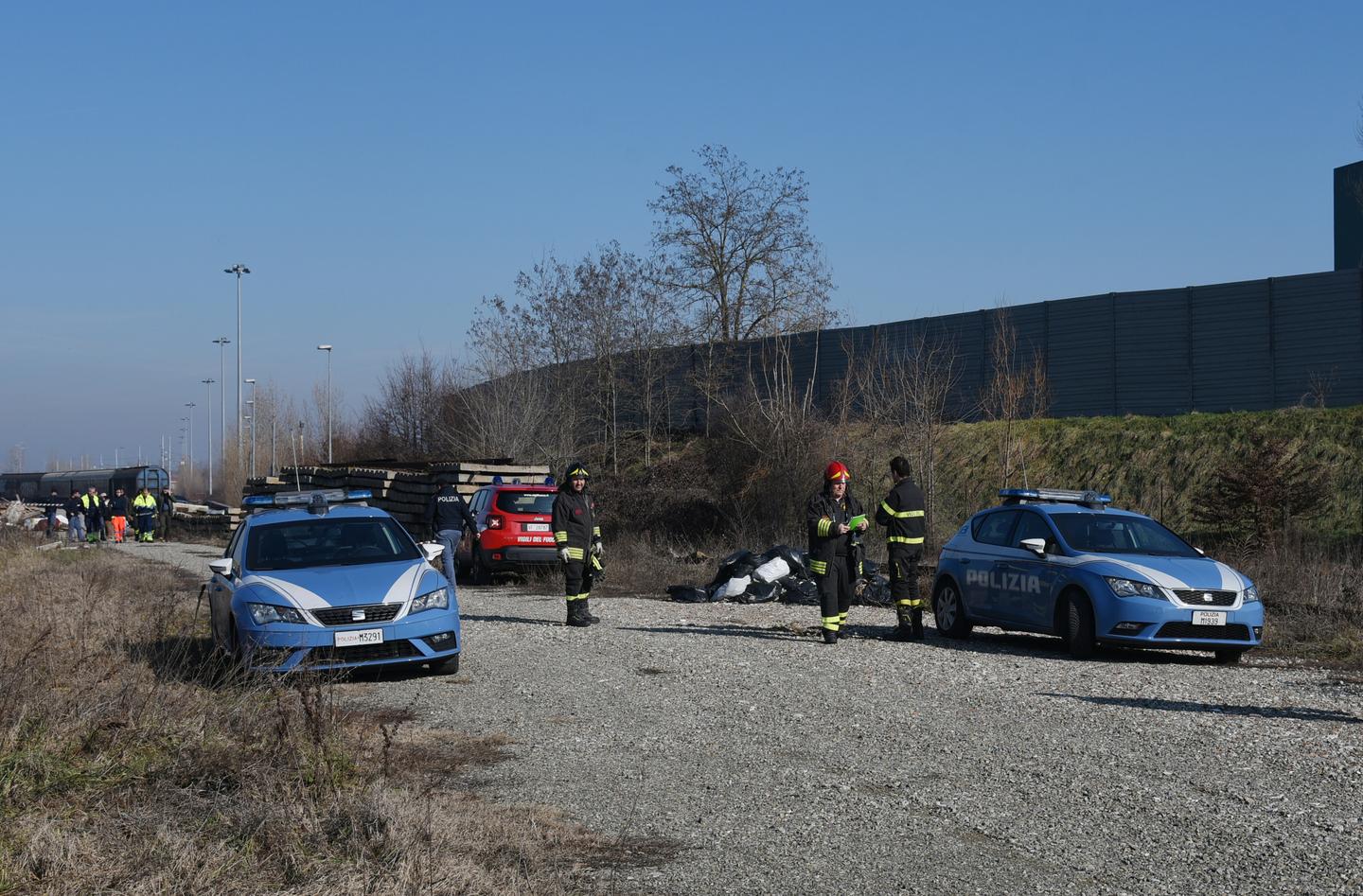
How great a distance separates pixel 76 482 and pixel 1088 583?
239 feet

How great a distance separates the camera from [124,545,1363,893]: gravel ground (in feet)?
19.1

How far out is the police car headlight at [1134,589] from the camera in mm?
12734

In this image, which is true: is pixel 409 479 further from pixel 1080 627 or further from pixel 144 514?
pixel 1080 627

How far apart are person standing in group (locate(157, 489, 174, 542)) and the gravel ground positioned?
4343 centimetres

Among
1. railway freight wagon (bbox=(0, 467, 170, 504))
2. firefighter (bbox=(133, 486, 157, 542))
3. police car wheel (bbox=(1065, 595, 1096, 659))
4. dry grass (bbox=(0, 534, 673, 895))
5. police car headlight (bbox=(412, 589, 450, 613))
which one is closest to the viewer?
dry grass (bbox=(0, 534, 673, 895))

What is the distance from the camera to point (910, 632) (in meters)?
15.0

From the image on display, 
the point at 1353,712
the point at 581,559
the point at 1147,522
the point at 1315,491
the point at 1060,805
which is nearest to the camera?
the point at 1060,805

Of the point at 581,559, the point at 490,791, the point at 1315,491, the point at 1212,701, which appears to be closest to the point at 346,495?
the point at 581,559

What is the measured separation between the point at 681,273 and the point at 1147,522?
3671 cm

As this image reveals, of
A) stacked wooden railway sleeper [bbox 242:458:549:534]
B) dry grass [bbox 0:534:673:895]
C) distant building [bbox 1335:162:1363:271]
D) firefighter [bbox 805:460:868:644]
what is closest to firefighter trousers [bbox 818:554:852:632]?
firefighter [bbox 805:460:868:644]

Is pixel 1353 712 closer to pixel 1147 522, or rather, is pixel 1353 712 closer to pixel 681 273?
pixel 1147 522

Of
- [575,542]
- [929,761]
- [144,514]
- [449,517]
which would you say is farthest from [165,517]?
[929,761]

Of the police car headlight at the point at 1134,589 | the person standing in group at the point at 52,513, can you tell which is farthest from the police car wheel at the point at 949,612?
the person standing in group at the point at 52,513

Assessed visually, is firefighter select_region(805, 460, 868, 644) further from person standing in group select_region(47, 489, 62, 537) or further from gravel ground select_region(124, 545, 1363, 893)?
person standing in group select_region(47, 489, 62, 537)
